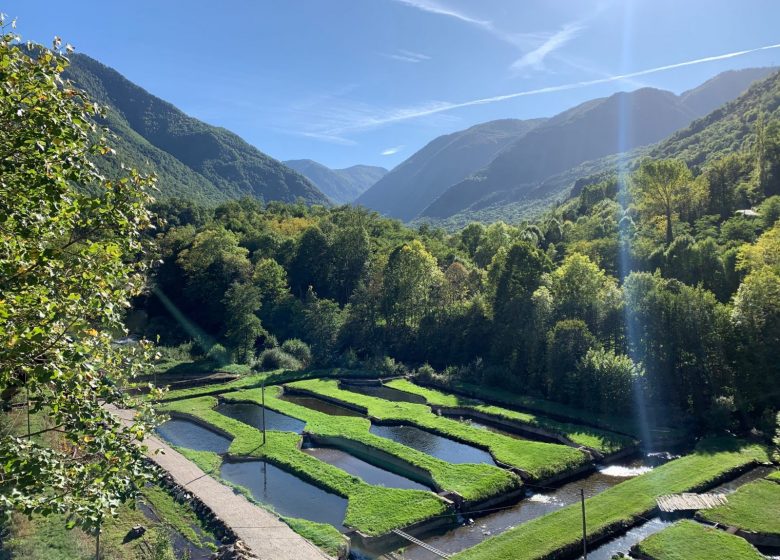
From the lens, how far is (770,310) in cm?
3866

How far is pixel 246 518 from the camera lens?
1059 inches

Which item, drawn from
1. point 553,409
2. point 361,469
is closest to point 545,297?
point 553,409

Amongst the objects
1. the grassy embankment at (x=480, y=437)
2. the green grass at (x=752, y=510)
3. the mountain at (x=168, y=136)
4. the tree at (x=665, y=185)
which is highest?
the mountain at (x=168, y=136)

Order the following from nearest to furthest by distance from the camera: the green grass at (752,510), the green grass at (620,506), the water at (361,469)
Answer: the green grass at (620,506), the green grass at (752,510), the water at (361,469)

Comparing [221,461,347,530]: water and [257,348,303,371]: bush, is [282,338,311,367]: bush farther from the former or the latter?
[221,461,347,530]: water

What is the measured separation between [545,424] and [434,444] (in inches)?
360

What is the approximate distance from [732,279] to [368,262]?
52.3 meters

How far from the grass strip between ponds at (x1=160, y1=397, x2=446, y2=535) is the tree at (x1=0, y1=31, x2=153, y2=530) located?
60.2 feet

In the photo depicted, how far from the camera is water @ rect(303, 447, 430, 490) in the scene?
3275cm

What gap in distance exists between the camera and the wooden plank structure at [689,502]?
26562mm

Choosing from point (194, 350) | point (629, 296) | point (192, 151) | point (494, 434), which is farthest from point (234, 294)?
point (192, 151)

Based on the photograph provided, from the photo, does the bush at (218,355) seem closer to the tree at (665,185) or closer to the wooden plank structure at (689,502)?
the wooden plank structure at (689,502)

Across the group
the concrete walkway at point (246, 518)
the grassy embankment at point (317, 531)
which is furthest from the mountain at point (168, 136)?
the grassy embankment at point (317, 531)

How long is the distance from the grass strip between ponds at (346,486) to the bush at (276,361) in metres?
20.6
